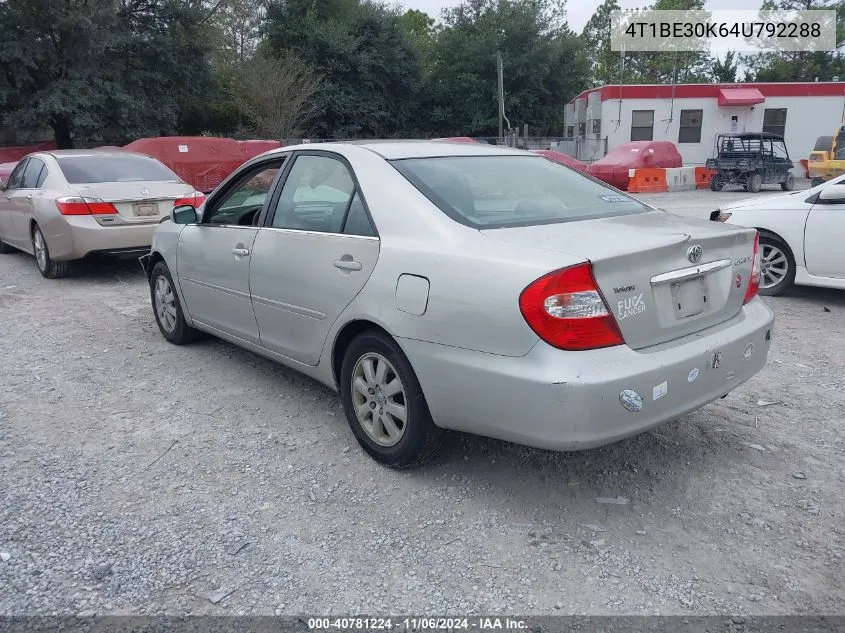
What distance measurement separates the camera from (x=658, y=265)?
2984mm

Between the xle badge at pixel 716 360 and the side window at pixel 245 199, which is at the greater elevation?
the side window at pixel 245 199

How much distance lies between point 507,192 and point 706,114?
107ft

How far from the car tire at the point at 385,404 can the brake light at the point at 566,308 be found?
728mm

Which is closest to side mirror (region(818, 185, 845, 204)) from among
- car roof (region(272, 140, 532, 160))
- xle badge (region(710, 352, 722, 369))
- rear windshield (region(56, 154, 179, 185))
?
car roof (region(272, 140, 532, 160))

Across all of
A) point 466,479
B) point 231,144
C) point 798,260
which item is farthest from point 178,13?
point 466,479

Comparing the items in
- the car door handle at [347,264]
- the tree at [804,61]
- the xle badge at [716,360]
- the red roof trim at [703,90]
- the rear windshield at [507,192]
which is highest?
the tree at [804,61]

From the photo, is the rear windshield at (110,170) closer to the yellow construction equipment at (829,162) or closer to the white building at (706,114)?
the yellow construction equipment at (829,162)

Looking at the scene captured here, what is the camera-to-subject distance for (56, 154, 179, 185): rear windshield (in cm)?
816

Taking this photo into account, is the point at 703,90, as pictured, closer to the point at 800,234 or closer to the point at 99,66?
the point at 99,66

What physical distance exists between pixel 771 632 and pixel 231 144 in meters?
17.7

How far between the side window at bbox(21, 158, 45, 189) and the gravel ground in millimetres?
4692

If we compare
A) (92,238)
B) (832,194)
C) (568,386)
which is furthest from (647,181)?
(568,386)

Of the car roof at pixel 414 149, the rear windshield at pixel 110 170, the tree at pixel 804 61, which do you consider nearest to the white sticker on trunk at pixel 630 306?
the car roof at pixel 414 149

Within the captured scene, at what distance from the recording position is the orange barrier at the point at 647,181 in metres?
21.8
